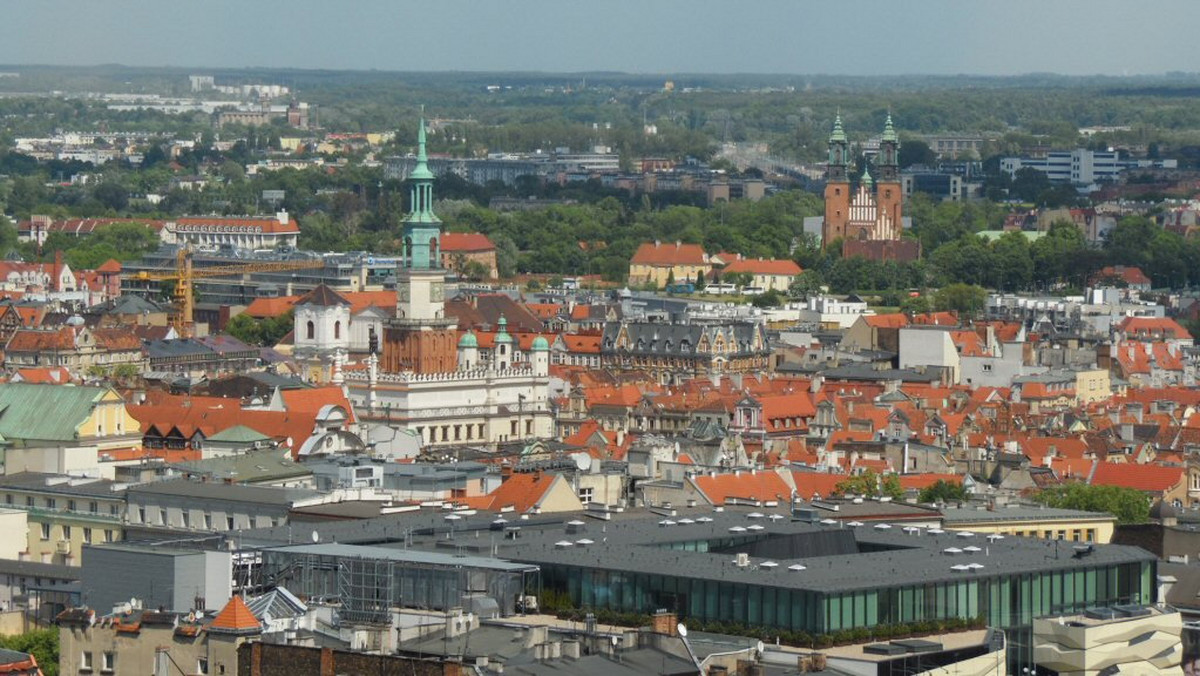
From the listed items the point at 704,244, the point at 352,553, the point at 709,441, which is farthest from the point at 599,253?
the point at 352,553

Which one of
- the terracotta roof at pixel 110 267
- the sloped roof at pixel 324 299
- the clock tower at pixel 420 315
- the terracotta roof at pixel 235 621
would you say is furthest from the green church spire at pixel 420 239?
the terracotta roof at pixel 110 267

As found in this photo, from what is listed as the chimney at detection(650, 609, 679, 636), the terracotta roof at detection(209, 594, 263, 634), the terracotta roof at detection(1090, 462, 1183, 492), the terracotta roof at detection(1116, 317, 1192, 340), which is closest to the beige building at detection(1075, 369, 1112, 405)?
the terracotta roof at detection(1116, 317, 1192, 340)

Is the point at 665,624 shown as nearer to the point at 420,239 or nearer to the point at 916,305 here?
the point at 420,239

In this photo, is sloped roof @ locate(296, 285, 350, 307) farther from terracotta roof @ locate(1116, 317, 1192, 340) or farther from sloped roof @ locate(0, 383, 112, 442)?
sloped roof @ locate(0, 383, 112, 442)

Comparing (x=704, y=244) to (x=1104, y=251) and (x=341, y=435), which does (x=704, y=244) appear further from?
(x=341, y=435)

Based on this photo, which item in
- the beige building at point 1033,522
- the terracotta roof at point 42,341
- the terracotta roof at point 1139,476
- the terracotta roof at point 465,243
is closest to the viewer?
the beige building at point 1033,522

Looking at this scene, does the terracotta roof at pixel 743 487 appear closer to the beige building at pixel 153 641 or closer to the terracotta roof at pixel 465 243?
the beige building at pixel 153 641

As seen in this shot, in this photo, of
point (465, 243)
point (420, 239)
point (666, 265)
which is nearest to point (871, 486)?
point (420, 239)
